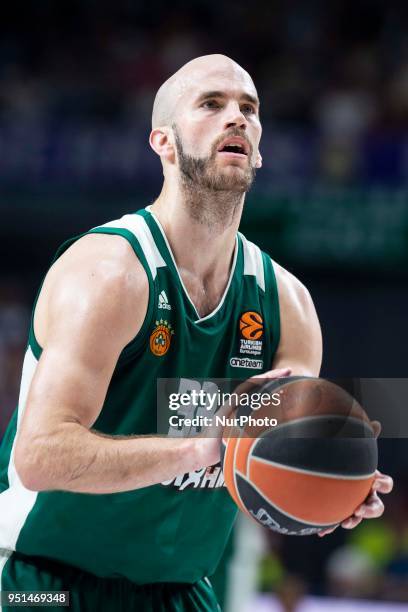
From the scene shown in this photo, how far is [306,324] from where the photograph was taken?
3.78 metres

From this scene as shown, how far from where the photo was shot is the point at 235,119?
3.54 metres

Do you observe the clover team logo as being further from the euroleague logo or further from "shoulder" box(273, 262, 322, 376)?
"shoulder" box(273, 262, 322, 376)

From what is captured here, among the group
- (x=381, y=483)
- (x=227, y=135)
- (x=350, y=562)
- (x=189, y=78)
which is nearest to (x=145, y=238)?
(x=227, y=135)

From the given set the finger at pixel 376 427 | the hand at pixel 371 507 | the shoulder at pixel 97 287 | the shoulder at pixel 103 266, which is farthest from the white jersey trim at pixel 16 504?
the finger at pixel 376 427

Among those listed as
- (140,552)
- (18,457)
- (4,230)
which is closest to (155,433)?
(140,552)

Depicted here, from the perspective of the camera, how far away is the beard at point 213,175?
349 centimetres

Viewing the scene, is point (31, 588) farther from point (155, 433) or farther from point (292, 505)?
point (292, 505)

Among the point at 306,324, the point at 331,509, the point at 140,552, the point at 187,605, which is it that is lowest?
the point at 187,605

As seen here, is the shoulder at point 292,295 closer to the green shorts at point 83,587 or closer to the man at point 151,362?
the man at point 151,362

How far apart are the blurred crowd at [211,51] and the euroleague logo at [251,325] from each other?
7.66 meters

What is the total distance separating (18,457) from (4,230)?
946 cm

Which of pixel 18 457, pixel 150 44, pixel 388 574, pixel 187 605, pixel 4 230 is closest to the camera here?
pixel 18 457

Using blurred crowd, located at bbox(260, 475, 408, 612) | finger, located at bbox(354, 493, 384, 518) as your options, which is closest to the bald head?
finger, located at bbox(354, 493, 384, 518)

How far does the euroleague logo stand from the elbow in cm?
110
